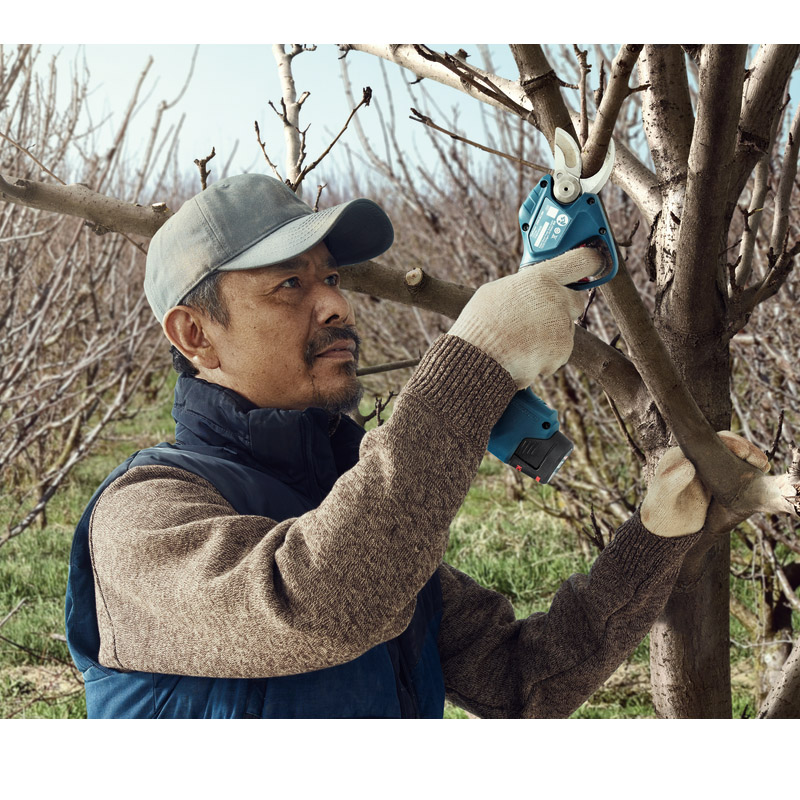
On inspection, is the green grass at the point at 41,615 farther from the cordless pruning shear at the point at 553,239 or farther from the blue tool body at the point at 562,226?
the blue tool body at the point at 562,226

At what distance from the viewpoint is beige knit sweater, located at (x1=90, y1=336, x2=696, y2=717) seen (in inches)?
34.2

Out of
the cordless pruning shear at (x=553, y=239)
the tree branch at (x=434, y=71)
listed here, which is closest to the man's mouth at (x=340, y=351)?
the cordless pruning shear at (x=553, y=239)

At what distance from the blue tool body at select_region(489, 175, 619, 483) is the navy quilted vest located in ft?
0.97

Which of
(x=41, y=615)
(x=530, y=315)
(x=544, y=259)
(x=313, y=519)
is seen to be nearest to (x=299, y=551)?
(x=313, y=519)

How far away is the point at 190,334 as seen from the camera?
127cm

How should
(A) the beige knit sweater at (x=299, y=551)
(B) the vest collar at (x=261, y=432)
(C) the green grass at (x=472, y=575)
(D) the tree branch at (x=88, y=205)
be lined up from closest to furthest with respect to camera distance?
(A) the beige knit sweater at (x=299, y=551), (B) the vest collar at (x=261, y=432), (D) the tree branch at (x=88, y=205), (C) the green grass at (x=472, y=575)

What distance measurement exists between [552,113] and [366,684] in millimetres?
793

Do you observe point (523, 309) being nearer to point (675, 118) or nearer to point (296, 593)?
point (296, 593)

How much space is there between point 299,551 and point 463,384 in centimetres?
26

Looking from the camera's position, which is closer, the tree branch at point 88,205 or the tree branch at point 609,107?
the tree branch at point 609,107

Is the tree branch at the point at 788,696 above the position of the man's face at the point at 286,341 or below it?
below

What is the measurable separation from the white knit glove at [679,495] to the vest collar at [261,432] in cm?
49

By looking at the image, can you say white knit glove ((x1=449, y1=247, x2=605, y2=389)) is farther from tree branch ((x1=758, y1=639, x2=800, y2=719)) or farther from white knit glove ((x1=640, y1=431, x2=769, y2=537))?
tree branch ((x1=758, y1=639, x2=800, y2=719))

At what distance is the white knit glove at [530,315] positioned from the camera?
968mm
